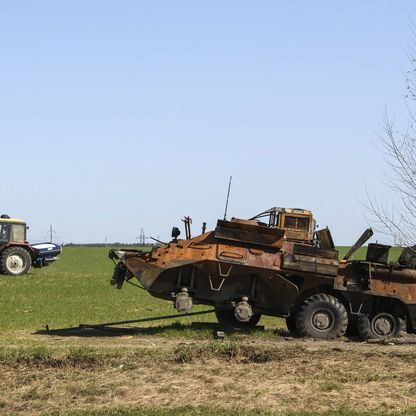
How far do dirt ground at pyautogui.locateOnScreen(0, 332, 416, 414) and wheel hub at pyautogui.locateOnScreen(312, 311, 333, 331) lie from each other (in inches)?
97.0

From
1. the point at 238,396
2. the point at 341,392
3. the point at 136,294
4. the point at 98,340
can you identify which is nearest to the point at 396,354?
the point at 341,392

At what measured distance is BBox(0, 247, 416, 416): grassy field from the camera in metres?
10.4

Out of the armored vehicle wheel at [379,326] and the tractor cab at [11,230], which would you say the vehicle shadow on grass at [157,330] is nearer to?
the armored vehicle wheel at [379,326]

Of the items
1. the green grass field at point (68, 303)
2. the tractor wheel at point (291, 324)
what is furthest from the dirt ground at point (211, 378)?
the green grass field at point (68, 303)

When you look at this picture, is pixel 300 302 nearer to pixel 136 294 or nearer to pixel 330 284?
pixel 330 284

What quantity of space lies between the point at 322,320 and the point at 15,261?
2021 cm

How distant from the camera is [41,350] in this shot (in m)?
13.1

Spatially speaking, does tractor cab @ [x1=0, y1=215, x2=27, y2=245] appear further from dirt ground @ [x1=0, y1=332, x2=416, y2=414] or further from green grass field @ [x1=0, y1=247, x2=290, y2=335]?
dirt ground @ [x1=0, y1=332, x2=416, y2=414]

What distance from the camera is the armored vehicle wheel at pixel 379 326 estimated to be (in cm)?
1719

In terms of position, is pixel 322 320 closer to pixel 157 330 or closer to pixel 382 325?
pixel 382 325

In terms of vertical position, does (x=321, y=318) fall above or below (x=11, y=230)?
below

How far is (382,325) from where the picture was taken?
1725 centimetres

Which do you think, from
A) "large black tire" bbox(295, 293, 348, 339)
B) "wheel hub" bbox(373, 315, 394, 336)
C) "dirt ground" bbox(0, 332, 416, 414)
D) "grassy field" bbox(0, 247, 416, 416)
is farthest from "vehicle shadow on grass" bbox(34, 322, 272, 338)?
"dirt ground" bbox(0, 332, 416, 414)

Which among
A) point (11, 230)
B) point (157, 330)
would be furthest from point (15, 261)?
point (157, 330)
